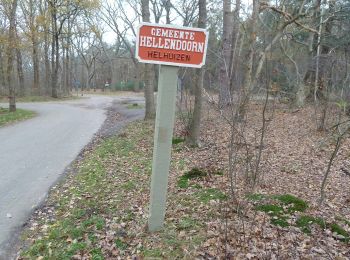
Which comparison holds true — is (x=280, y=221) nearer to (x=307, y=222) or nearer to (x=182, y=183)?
(x=307, y=222)

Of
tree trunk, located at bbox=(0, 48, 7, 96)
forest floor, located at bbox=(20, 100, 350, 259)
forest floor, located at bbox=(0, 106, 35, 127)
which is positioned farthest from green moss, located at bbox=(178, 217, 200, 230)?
tree trunk, located at bbox=(0, 48, 7, 96)

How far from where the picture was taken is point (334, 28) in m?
23.1

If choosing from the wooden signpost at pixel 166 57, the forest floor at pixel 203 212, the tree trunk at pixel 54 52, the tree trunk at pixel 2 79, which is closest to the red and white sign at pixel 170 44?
the wooden signpost at pixel 166 57

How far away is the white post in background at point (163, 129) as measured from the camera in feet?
13.1

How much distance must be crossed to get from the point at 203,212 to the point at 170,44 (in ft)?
8.82

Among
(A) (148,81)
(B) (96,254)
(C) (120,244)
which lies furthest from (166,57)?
(A) (148,81)

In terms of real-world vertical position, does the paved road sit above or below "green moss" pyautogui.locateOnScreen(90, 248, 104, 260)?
below

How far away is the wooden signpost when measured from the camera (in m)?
3.82

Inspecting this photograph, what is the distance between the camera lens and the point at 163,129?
409 cm

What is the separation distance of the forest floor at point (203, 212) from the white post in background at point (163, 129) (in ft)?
2.18

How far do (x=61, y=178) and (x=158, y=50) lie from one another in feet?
16.2

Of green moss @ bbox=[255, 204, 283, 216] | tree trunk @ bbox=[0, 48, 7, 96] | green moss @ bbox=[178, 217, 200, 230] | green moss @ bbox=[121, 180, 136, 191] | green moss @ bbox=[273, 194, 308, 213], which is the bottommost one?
green moss @ bbox=[121, 180, 136, 191]

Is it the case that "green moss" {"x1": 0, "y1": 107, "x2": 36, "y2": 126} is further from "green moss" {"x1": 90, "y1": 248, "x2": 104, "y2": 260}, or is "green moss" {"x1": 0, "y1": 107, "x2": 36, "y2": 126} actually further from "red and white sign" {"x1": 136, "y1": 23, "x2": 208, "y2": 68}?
"red and white sign" {"x1": 136, "y1": 23, "x2": 208, "y2": 68}

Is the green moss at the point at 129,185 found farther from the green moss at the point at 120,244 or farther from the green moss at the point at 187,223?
the green moss at the point at 120,244
